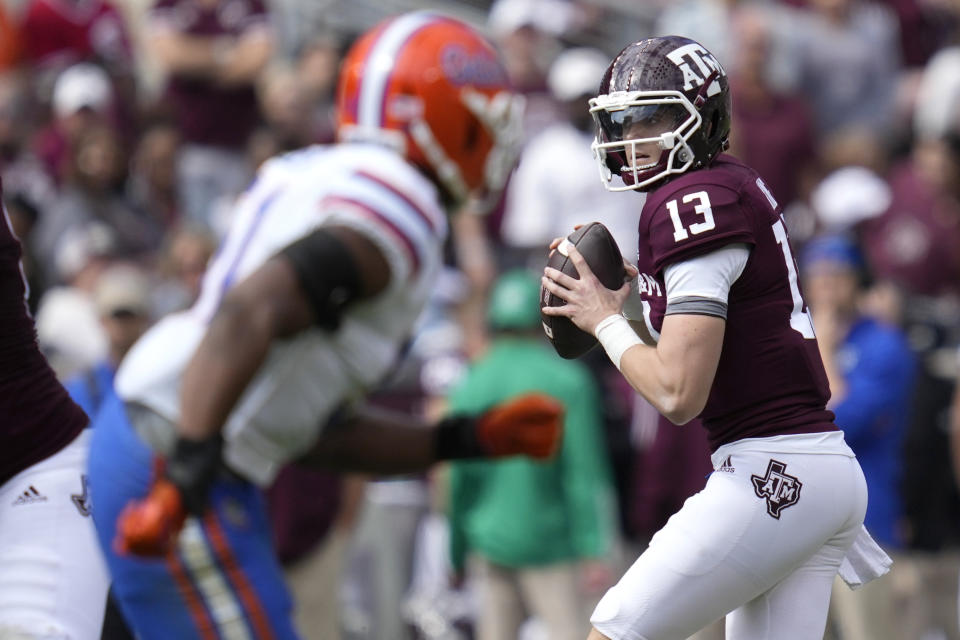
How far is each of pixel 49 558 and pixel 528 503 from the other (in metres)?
3.23

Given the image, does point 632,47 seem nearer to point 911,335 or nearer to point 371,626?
point 911,335

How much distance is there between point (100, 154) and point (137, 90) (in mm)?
1260

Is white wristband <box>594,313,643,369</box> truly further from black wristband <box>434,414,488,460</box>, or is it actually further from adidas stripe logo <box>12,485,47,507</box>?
black wristband <box>434,414,488,460</box>

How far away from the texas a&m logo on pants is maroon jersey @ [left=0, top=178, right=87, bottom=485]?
154 cm

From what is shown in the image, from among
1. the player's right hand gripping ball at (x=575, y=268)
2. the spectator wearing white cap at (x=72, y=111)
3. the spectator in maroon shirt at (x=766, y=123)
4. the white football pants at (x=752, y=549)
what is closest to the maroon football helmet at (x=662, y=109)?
the player's right hand gripping ball at (x=575, y=268)

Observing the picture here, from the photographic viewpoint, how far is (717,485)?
3.21 meters

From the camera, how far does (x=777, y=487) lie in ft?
10.5

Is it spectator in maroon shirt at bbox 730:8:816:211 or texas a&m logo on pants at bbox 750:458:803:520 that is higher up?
texas a&m logo on pants at bbox 750:458:803:520

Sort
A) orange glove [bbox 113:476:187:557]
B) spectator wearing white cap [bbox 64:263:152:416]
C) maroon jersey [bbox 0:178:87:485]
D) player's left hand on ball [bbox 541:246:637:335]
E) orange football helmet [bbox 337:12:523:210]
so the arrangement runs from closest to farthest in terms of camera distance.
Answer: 1. player's left hand on ball [bbox 541:246:637:335]
2. maroon jersey [bbox 0:178:87:485]
3. orange glove [bbox 113:476:187:557]
4. orange football helmet [bbox 337:12:523:210]
5. spectator wearing white cap [bbox 64:263:152:416]

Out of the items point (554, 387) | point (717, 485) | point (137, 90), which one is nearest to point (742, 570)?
point (717, 485)

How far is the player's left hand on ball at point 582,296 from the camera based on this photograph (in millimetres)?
3268

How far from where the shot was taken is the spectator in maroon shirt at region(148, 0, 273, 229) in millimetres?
8914

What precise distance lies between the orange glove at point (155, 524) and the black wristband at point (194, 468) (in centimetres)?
2

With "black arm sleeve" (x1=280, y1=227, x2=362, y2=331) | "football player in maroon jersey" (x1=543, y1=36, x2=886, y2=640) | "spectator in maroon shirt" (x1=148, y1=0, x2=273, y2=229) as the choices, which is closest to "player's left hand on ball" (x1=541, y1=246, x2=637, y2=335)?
"football player in maroon jersey" (x1=543, y1=36, x2=886, y2=640)
